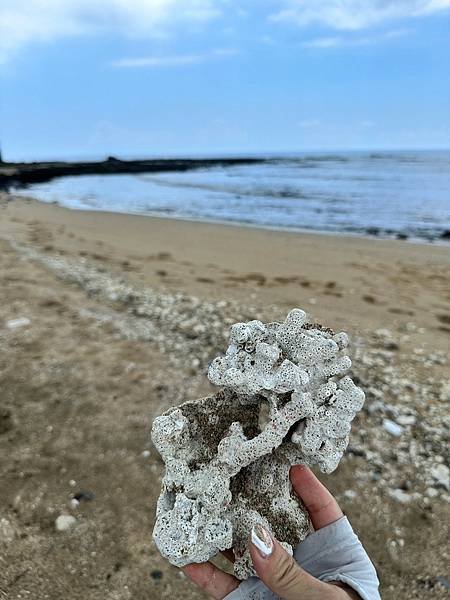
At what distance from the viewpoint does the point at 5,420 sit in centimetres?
486

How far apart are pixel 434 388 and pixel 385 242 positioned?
1039 centimetres

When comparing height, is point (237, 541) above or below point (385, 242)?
above

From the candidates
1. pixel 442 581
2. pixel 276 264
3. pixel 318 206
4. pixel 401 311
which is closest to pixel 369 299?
pixel 401 311

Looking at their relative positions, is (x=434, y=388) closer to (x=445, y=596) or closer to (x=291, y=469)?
(x=445, y=596)

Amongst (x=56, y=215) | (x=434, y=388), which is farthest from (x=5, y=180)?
(x=434, y=388)

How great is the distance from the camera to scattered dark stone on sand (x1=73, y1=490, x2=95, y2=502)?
12.9 ft

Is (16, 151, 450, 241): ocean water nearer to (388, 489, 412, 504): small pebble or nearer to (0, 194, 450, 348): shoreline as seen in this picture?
(0, 194, 450, 348): shoreline

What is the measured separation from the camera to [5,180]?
44344mm

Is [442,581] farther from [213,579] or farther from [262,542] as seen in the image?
[262,542]

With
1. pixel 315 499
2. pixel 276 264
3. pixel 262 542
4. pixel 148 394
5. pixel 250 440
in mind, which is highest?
pixel 250 440

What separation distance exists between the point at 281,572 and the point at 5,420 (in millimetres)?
3730

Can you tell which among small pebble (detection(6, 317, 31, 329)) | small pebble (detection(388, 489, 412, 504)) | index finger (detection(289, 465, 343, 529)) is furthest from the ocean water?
index finger (detection(289, 465, 343, 529))

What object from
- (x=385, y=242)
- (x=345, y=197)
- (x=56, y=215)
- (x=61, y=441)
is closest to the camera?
(x=61, y=441)

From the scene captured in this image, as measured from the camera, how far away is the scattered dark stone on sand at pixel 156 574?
337cm
